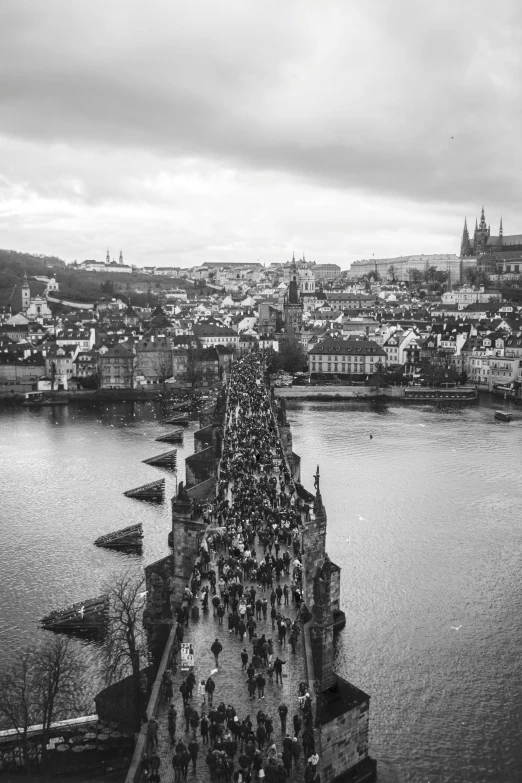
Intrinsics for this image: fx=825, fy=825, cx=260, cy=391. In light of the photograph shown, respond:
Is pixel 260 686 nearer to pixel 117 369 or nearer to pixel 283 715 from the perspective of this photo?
pixel 283 715

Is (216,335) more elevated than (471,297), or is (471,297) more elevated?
(471,297)

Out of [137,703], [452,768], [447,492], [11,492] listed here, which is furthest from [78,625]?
[447,492]

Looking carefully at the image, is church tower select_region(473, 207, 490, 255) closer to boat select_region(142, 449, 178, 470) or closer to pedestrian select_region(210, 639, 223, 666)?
boat select_region(142, 449, 178, 470)

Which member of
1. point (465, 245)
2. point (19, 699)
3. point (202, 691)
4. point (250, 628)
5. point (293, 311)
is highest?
point (465, 245)

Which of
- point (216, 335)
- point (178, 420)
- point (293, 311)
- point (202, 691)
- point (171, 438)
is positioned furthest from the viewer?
point (293, 311)

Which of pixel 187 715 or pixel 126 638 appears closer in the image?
pixel 187 715

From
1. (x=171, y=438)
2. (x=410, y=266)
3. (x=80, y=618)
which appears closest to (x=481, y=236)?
(x=410, y=266)

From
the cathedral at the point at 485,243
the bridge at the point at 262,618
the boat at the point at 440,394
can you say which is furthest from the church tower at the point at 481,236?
the bridge at the point at 262,618
